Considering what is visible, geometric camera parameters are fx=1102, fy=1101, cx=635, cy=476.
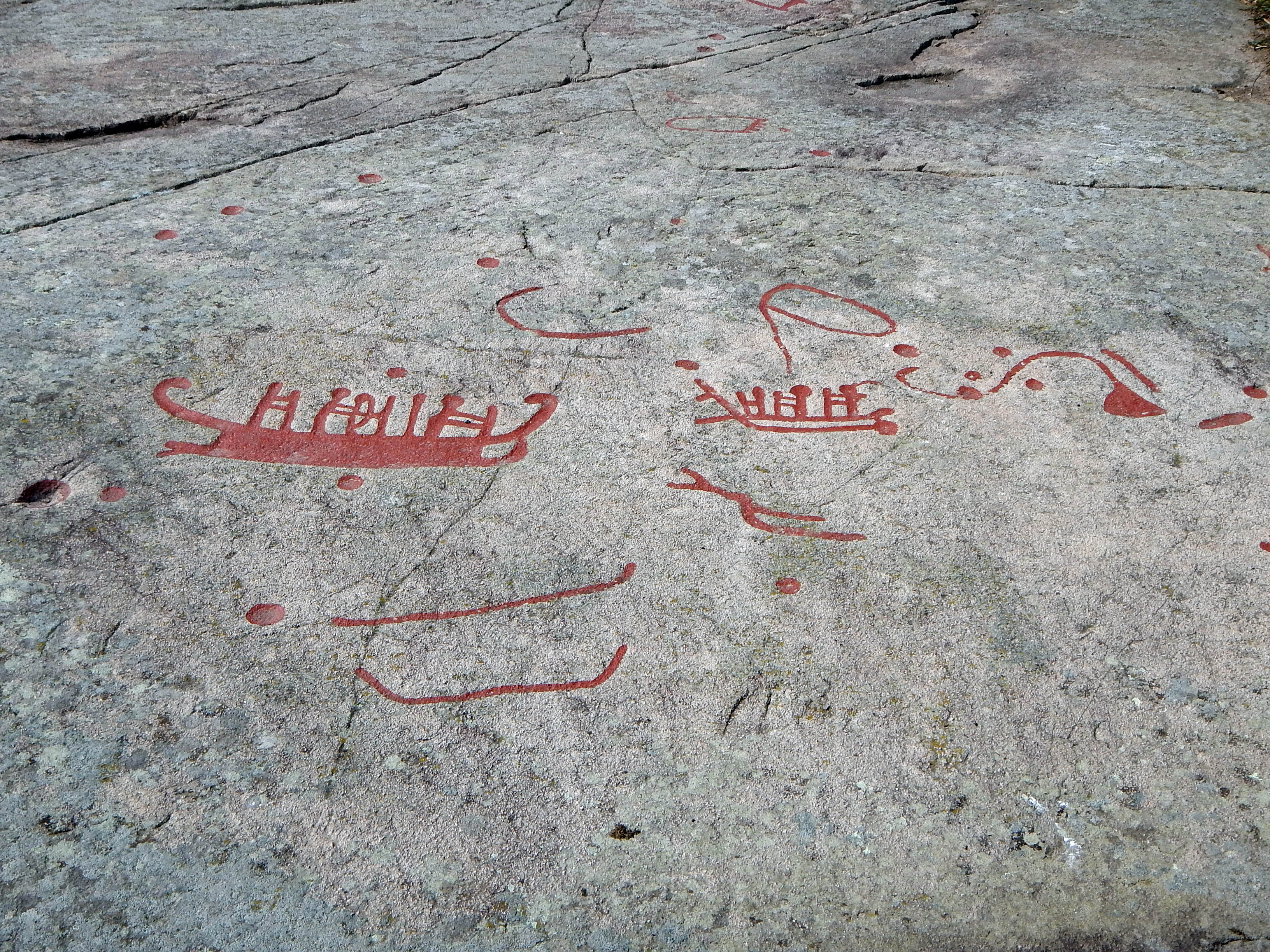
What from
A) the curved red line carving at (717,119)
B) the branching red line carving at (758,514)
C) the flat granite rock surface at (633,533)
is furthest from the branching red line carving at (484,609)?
the curved red line carving at (717,119)

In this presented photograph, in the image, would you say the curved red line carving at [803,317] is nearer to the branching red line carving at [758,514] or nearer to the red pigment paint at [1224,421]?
the branching red line carving at [758,514]

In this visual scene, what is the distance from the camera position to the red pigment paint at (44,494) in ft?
5.52

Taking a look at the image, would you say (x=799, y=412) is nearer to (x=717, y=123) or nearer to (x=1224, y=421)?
(x=1224, y=421)

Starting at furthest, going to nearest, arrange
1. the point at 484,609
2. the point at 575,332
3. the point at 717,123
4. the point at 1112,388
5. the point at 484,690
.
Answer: the point at 717,123, the point at 575,332, the point at 1112,388, the point at 484,609, the point at 484,690

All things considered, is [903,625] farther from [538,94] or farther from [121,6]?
[121,6]

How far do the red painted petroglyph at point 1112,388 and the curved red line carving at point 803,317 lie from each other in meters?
0.14

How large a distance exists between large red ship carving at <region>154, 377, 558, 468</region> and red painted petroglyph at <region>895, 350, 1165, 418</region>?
0.68 metres

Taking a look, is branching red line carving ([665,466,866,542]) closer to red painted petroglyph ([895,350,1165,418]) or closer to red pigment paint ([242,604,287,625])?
red painted petroglyph ([895,350,1165,418])

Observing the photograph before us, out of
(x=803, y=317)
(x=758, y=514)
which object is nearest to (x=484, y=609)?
(x=758, y=514)

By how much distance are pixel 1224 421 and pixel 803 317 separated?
2.56 feet

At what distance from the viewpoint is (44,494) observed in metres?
1.70

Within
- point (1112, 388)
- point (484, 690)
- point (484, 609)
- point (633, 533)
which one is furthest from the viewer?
point (1112, 388)

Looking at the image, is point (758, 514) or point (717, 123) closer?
A: point (758, 514)

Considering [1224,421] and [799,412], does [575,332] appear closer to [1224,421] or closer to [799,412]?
[799,412]
